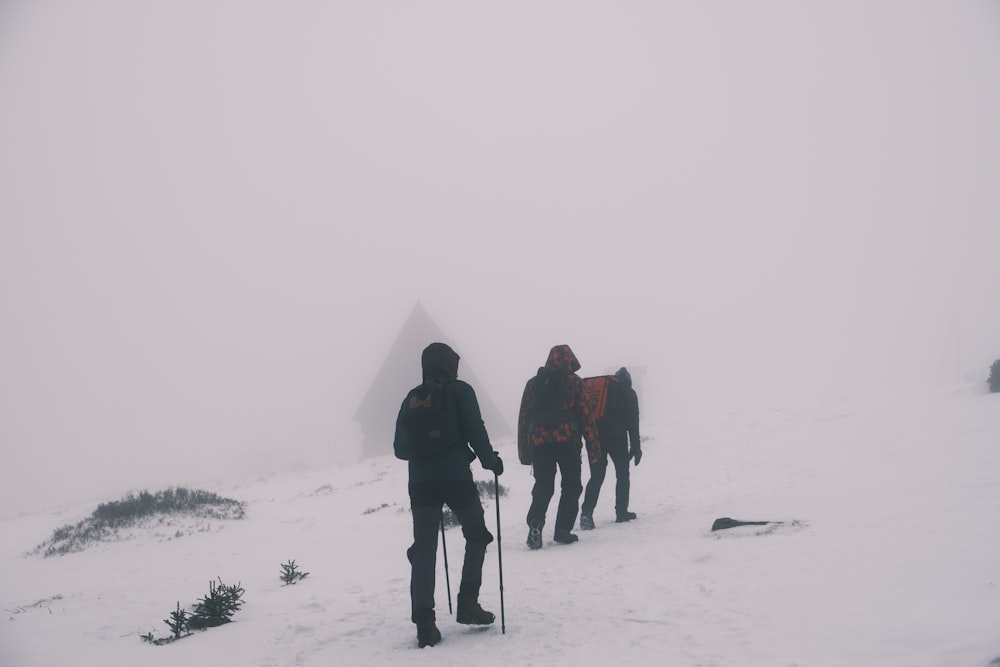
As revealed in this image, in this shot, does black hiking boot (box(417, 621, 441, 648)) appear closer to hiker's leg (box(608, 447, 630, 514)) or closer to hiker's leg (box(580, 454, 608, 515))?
hiker's leg (box(580, 454, 608, 515))

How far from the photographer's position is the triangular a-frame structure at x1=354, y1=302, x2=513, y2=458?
33.2m

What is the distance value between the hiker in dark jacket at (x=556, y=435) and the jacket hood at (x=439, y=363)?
317 cm

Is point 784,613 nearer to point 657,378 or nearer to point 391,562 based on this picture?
point 391,562

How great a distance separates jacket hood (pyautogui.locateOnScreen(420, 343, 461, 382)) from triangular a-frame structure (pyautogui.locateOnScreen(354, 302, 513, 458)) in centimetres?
2711

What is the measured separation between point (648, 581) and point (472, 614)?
1.98 m

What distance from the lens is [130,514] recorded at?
1491 centimetres

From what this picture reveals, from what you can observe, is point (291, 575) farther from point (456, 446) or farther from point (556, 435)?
point (456, 446)

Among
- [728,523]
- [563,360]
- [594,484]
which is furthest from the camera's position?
[594,484]

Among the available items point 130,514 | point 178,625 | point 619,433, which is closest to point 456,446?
point 178,625

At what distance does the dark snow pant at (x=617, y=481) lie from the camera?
10.2m

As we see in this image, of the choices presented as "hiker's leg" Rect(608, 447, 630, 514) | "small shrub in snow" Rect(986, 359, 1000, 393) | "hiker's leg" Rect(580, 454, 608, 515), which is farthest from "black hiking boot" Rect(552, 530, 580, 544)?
"small shrub in snow" Rect(986, 359, 1000, 393)

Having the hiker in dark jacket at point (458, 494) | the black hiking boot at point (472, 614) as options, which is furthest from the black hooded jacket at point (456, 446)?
the black hiking boot at point (472, 614)

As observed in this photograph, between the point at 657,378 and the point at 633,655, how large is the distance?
165m

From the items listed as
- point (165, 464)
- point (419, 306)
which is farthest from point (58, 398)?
point (419, 306)
